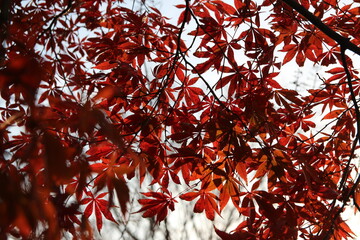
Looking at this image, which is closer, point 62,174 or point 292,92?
point 62,174

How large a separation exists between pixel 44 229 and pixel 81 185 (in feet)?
0.27

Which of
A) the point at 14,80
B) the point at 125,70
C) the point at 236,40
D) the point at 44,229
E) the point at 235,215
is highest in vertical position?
the point at 235,215

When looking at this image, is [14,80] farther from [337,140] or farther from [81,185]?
[337,140]

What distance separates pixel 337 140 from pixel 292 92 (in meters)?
0.43

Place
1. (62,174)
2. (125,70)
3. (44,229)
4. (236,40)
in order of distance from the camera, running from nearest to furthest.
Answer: (62,174) → (44,229) → (125,70) → (236,40)

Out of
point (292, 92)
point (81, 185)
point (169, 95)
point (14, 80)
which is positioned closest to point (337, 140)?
point (292, 92)

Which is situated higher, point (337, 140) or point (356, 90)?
point (356, 90)

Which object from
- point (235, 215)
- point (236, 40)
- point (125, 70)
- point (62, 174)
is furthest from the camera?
point (235, 215)

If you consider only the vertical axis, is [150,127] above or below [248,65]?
below

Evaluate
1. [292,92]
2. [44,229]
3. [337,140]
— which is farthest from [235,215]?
[44,229]

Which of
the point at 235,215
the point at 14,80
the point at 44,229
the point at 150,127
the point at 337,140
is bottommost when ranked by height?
the point at 44,229

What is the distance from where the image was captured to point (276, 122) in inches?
51.1

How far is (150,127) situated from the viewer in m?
1.17

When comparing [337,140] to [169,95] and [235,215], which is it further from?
[235,215]
